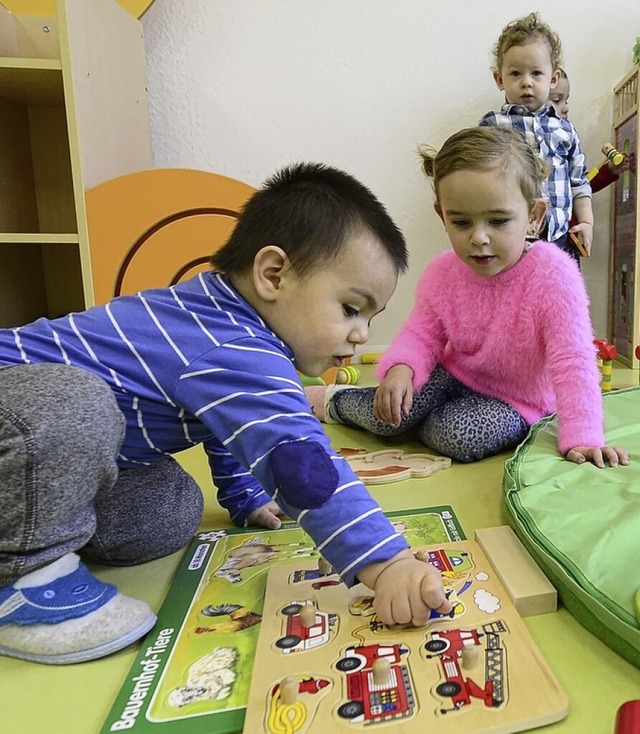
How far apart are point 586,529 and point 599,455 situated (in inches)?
8.1

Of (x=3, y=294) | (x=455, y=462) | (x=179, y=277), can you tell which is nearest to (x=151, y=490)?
(x=455, y=462)

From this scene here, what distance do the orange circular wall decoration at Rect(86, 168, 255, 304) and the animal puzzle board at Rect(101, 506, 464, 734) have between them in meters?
0.76

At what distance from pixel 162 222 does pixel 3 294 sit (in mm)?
440

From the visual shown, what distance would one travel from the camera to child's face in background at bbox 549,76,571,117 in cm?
169

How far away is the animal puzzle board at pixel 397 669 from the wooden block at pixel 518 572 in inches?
0.5

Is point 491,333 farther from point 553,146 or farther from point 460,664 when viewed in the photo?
point 553,146

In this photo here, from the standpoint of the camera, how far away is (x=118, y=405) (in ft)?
1.95

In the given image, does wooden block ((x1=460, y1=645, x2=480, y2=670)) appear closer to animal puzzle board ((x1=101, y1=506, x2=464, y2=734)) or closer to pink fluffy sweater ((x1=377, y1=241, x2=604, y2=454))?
animal puzzle board ((x1=101, y1=506, x2=464, y2=734))

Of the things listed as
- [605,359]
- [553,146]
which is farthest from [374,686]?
[553,146]

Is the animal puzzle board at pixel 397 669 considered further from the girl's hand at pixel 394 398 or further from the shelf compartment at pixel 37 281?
the shelf compartment at pixel 37 281

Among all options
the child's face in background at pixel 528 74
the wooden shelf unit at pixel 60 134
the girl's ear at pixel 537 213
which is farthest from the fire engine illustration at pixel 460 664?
the child's face in background at pixel 528 74

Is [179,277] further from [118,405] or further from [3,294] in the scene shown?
[118,405]

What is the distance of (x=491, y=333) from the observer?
3.35 ft

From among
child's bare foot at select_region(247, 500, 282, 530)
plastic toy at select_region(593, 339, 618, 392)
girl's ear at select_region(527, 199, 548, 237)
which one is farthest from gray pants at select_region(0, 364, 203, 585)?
plastic toy at select_region(593, 339, 618, 392)
